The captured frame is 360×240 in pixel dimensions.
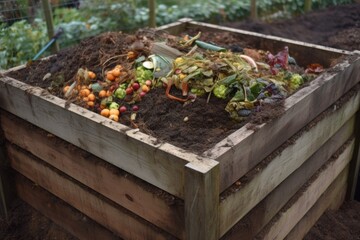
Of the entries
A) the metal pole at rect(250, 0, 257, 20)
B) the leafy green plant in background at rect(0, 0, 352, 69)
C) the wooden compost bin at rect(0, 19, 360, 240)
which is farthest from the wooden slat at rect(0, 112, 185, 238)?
the metal pole at rect(250, 0, 257, 20)

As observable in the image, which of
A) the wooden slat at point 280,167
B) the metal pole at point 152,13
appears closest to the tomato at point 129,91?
the wooden slat at point 280,167

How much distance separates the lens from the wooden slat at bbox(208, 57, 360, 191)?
1912 mm

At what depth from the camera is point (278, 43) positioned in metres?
3.58

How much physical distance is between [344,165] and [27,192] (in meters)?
2.28

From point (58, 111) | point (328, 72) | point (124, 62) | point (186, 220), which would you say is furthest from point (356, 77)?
point (58, 111)

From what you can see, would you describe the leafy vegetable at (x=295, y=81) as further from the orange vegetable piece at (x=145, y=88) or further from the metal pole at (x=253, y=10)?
the metal pole at (x=253, y=10)

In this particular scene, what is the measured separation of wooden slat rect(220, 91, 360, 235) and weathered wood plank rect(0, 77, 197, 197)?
0.92 feet

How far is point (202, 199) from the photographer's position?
5.83 ft

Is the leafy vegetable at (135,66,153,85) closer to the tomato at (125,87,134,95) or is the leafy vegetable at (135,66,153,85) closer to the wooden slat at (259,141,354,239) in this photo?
the tomato at (125,87,134,95)

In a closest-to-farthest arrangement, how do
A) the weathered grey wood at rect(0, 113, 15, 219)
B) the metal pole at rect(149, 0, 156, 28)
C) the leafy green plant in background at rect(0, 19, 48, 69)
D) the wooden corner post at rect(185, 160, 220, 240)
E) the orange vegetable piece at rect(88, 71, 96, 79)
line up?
1. the wooden corner post at rect(185, 160, 220, 240)
2. the orange vegetable piece at rect(88, 71, 96, 79)
3. the weathered grey wood at rect(0, 113, 15, 219)
4. the leafy green plant in background at rect(0, 19, 48, 69)
5. the metal pole at rect(149, 0, 156, 28)

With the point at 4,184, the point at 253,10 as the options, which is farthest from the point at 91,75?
the point at 253,10

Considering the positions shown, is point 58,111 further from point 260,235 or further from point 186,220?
point 260,235

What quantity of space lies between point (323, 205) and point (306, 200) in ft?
1.48

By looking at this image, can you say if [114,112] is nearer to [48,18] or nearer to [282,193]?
[282,193]
